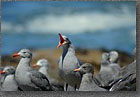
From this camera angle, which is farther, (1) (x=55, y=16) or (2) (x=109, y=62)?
(2) (x=109, y=62)

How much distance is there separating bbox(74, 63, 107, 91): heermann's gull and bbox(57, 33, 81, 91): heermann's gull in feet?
0.41

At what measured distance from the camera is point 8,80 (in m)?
8.87

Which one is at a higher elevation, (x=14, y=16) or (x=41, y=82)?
(x=14, y=16)

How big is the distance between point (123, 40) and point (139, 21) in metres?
0.38

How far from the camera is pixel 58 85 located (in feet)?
29.3

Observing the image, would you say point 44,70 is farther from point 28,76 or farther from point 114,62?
point 114,62

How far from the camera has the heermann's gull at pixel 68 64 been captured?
8680mm

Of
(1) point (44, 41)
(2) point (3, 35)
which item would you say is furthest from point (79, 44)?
(2) point (3, 35)

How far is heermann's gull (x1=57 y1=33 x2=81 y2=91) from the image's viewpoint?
8.68 meters

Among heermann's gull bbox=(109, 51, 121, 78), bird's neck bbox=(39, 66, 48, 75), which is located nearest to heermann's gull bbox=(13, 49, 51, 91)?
bird's neck bbox=(39, 66, 48, 75)

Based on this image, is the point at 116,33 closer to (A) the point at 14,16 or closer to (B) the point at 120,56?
(B) the point at 120,56

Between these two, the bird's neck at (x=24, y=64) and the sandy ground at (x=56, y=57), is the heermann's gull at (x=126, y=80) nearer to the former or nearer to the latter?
the sandy ground at (x=56, y=57)

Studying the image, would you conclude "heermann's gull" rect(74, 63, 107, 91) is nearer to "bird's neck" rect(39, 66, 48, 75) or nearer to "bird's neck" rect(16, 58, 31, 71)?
"bird's neck" rect(16, 58, 31, 71)

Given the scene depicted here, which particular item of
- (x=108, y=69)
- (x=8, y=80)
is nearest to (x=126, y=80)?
(x=108, y=69)
